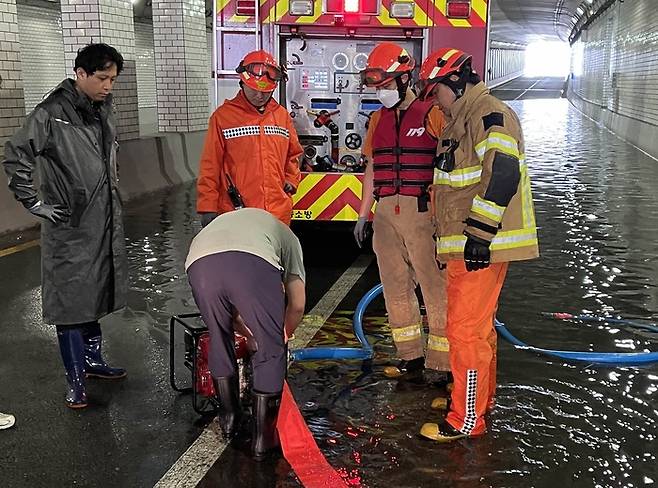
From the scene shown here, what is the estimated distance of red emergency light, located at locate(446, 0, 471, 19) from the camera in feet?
21.5

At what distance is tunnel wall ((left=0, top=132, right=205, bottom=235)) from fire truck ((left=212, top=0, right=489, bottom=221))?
16.3 ft

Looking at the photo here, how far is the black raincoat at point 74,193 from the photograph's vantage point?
3898 mm

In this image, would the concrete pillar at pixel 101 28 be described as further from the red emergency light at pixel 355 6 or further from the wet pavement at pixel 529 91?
the wet pavement at pixel 529 91

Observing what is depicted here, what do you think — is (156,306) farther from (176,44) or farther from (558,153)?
(558,153)

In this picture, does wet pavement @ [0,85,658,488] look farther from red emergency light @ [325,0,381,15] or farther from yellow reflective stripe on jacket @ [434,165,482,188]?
red emergency light @ [325,0,381,15]

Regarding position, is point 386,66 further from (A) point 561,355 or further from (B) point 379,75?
(A) point 561,355

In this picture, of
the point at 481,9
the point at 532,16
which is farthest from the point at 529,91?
the point at 481,9

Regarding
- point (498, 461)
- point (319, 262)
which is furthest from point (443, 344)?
point (319, 262)

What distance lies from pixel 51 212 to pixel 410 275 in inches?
84.9

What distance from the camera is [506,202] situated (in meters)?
3.48

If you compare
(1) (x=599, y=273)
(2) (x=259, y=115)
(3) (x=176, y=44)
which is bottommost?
(1) (x=599, y=273)

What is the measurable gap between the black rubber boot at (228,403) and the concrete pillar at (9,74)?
22.9 ft

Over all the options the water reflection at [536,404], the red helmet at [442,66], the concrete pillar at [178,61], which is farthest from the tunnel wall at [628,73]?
the red helmet at [442,66]

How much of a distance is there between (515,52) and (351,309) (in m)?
80.1
